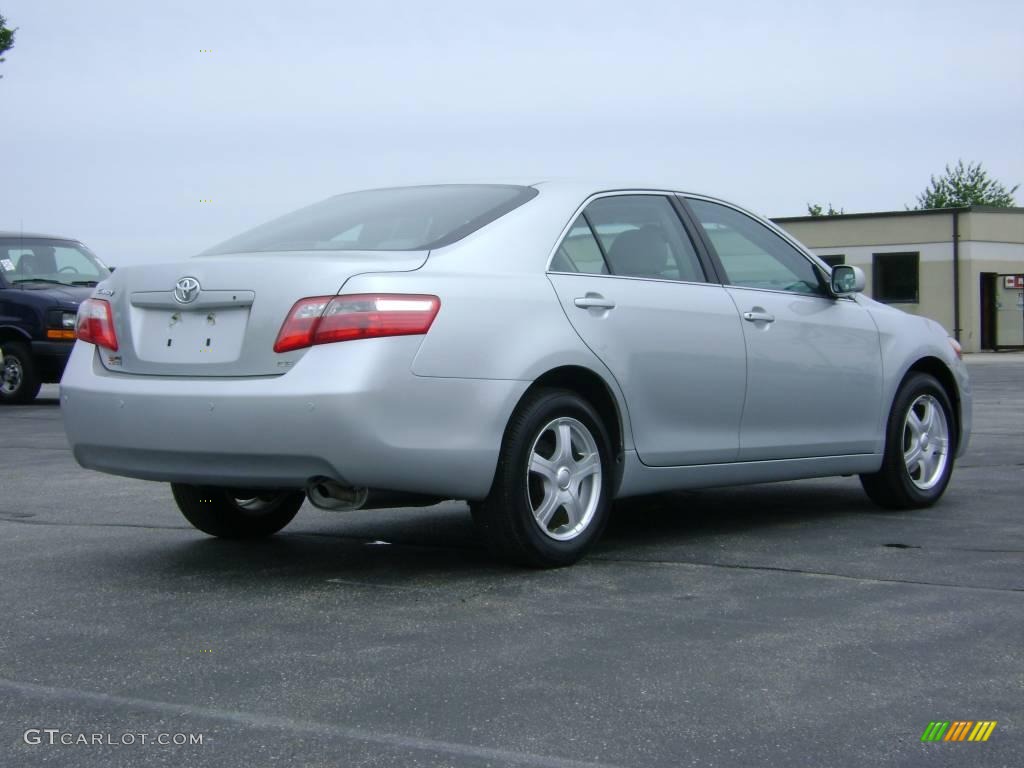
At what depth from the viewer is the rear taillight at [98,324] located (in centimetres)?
564

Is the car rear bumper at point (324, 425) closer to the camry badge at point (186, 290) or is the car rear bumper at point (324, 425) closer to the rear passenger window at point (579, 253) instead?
the camry badge at point (186, 290)

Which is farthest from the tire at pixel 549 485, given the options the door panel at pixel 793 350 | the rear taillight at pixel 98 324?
the rear taillight at pixel 98 324

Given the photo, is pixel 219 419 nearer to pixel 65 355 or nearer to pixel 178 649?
pixel 178 649

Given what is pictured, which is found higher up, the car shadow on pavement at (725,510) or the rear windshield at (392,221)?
the rear windshield at (392,221)

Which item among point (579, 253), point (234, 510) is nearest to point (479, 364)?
point (579, 253)

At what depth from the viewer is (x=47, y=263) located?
1852 cm

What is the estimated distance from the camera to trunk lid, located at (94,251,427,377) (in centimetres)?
514

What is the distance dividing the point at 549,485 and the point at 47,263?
14309mm

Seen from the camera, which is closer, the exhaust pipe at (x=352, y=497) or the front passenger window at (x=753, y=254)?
the exhaust pipe at (x=352, y=497)

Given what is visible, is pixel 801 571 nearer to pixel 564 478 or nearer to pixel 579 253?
pixel 564 478

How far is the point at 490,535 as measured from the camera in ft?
18.0

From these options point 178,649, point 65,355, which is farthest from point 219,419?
point 65,355

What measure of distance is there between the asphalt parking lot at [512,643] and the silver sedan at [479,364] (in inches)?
14.0

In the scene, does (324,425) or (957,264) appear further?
(957,264)
